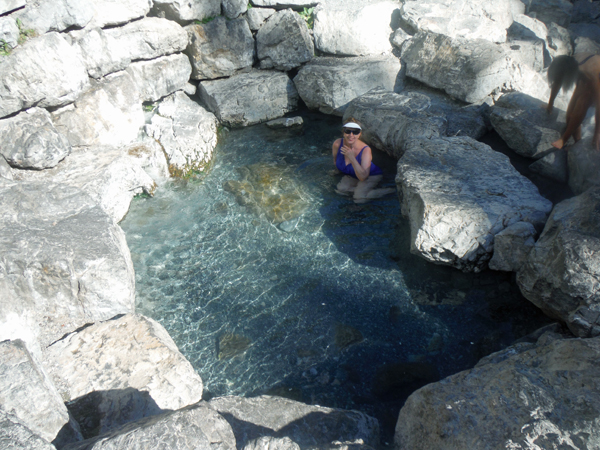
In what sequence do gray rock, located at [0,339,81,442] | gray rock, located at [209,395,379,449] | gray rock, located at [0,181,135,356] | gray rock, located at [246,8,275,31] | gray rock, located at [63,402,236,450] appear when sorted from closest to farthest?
1. gray rock, located at [63,402,236,450]
2. gray rock, located at [0,339,81,442]
3. gray rock, located at [209,395,379,449]
4. gray rock, located at [0,181,135,356]
5. gray rock, located at [246,8,275,31]

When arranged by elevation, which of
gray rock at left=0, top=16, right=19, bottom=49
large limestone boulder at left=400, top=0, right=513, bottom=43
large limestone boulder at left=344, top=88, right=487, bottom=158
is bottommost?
large limestone boulder at left=344, top=88, right=487, bottom=158

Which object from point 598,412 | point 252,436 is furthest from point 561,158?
point 252,436

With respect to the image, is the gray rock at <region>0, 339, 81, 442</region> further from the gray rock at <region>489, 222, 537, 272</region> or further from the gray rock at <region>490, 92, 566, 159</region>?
the gray rock at <region>490, 92, 566, 159</region>

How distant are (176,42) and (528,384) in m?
6.10

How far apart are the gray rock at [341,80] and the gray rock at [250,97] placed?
27 cm

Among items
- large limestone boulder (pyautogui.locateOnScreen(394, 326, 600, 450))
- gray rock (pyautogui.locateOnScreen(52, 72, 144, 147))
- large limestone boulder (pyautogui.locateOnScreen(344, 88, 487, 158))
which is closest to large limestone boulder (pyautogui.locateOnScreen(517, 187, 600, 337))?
large limestone boulder (pyautogui.locateOnScreen(394, 326, 600, 450))

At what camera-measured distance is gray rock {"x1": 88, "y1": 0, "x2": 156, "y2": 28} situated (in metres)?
5.46

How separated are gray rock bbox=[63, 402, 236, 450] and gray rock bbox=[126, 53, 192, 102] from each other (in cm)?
507

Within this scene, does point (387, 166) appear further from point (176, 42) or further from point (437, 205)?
point (176, 42)

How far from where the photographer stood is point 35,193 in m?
3.96

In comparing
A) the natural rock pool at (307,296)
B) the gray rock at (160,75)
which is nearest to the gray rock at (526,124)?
the natural rock pool at (307,296)

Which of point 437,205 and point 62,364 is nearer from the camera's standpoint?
point 62,364

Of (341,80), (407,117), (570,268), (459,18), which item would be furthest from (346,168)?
(459,18)

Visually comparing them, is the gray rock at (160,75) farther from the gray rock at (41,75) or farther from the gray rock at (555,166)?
the gray rock at (555,166)
